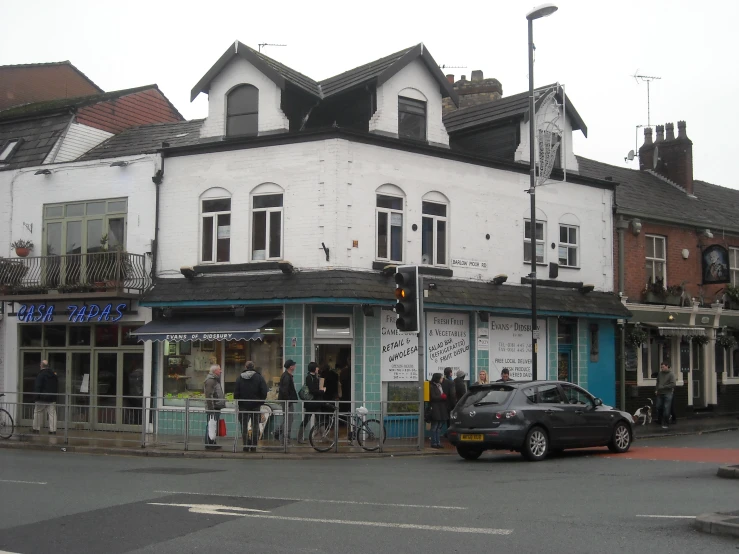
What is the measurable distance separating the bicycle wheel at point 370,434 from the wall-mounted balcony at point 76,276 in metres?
7.38

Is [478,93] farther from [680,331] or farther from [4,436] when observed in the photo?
[4,436]

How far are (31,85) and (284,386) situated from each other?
67.9ft

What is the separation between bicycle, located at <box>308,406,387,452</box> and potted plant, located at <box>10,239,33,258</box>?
1062 cm

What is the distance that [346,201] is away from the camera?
20.8m

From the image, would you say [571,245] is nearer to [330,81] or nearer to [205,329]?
[330,81]

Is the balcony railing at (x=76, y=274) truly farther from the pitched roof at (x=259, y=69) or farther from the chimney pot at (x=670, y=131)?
→ the chimney pot at (x=670, y=131)

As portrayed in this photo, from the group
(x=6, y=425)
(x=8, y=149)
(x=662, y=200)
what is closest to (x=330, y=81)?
(x=8, y=149)

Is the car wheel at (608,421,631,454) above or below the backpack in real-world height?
below

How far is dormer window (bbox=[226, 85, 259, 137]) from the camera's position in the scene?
2223cm

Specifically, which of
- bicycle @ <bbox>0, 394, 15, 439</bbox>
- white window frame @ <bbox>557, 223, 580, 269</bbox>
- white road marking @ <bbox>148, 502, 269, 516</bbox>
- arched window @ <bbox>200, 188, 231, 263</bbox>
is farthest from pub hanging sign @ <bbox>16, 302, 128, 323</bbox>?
white road marking @ <bbox>148, 502, 269, 516</bbox>

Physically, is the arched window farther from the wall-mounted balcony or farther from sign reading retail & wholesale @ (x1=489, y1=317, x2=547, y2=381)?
sign reading retail & wholesale @ (x1=489, y1=317, x2=547, y2=381)

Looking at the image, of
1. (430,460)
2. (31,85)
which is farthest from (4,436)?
(31,85)

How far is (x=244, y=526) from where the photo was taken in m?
8.95

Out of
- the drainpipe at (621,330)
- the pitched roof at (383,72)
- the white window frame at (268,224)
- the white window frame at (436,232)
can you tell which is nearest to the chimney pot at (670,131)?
the drainpipe at (621,330)
